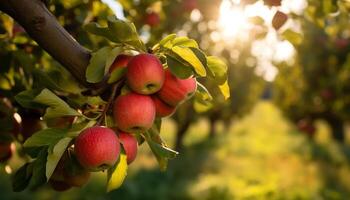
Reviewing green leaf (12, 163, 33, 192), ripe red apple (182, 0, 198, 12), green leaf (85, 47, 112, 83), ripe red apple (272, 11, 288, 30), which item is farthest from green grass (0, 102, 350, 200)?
green leaf (85, 47, 112, 83)

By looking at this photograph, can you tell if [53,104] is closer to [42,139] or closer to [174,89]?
[42,139]

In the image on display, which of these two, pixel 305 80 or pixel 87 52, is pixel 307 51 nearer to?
pixel 305 80

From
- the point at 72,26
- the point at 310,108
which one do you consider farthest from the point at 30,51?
the point at 310,108

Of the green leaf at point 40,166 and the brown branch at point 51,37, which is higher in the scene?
the brown branch at point 51,37

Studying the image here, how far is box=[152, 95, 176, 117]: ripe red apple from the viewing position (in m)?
1.34

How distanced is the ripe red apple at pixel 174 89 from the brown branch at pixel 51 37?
166 millimetres

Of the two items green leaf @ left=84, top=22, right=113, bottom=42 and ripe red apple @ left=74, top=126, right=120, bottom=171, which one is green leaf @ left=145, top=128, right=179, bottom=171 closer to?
ripe red apple @ left=74, top=126, right=120, bottom=171

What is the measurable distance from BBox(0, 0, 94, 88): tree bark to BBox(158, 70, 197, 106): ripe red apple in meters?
0.20

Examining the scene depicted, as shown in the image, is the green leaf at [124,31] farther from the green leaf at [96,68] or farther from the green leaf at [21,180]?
the green leaf at [21,180]

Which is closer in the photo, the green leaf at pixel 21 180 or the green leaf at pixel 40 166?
the green leaf at pixel 40 166

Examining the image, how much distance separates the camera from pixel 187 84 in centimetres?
129

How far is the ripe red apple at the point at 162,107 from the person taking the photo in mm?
1338

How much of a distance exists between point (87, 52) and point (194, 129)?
2211cm

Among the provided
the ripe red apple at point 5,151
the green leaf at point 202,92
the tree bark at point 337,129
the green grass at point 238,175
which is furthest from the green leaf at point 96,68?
the tree bark at point 337,129
